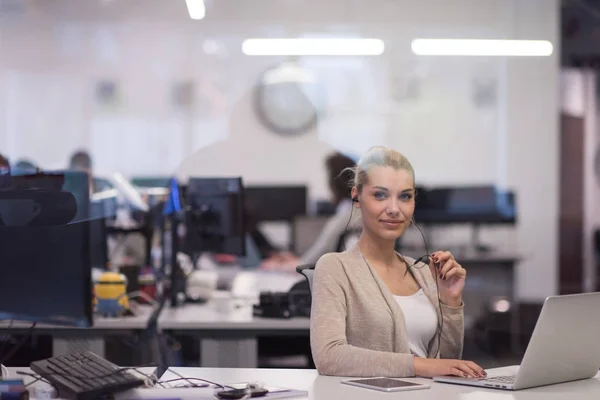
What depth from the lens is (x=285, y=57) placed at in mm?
7312

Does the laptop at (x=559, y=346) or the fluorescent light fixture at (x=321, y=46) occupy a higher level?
the fluorescent light fixture at (x=321, y=46)

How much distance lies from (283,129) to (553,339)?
554 cm

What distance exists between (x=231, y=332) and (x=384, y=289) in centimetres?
127

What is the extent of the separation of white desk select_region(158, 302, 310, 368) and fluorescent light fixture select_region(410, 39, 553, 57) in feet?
13.9

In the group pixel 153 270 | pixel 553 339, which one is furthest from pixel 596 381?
pixel 153 270

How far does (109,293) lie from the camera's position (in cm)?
361

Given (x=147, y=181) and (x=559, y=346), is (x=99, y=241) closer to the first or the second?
(x=559, y=346)

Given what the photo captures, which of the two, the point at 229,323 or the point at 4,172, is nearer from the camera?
the point at 4,172

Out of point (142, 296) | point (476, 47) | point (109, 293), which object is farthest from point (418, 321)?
point (476, 47)

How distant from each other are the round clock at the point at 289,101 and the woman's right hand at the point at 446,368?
5.31 metres

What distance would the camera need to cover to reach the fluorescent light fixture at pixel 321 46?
725 cm

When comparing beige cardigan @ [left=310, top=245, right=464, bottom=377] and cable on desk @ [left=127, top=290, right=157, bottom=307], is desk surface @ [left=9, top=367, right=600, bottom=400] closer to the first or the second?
beige cardigan @ [left=310, top=245, right=464, bottom=377]

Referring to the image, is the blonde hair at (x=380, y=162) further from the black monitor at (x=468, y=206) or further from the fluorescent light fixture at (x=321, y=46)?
the fluorescent light fixture at (x=321, y=46)

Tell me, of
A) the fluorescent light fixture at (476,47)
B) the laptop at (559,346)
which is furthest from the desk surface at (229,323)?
the fluorescent light fixture at (476,47)
